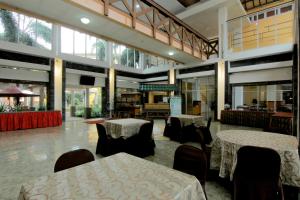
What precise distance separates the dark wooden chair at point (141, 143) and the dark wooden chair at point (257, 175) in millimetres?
2458

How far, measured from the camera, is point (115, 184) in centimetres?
141

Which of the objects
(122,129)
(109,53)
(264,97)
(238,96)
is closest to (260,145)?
(122,129)

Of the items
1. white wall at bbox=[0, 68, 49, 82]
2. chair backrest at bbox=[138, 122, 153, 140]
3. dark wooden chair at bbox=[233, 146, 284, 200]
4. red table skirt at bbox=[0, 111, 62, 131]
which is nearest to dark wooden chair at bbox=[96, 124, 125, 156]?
chair backrest at bbox=[138, 122, 153, 140]

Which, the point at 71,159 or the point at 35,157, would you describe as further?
→ the point at 35,157

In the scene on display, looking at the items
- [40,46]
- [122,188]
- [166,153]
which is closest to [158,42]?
[166,153]

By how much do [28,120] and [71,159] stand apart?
779cm

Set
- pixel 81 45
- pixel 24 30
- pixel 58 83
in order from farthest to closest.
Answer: pixel 81 45 < pixel 58 83 < pixel 24 30

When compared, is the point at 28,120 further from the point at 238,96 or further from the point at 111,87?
the point at 238,96

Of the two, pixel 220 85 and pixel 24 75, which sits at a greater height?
pixel 24 75

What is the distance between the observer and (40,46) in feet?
31.9

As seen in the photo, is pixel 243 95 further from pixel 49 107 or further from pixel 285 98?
pixel 49 107

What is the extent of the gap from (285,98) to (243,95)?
2.11 metres

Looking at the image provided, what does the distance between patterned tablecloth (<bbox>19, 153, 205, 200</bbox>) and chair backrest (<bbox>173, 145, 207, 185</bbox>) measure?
0.45 metres

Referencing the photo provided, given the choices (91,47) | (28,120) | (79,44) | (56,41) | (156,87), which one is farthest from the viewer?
(91,47)
